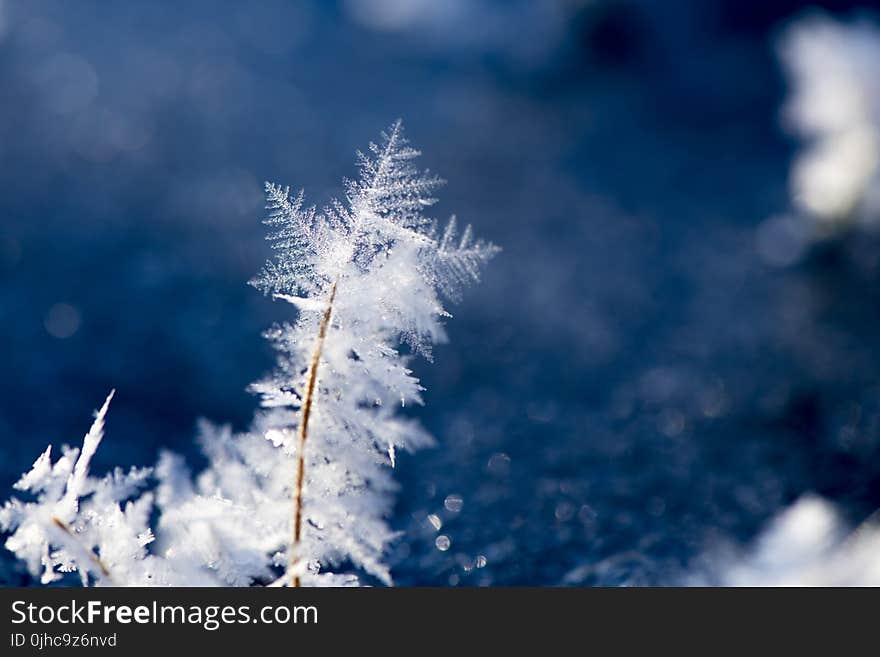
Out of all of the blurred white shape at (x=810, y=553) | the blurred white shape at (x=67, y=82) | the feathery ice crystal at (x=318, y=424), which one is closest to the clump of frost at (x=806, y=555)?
the blurred white shape at (x=810, y=553)

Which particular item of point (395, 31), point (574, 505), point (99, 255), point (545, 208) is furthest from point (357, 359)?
point (395, 31)

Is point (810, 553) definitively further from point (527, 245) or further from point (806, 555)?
point (527, 245)

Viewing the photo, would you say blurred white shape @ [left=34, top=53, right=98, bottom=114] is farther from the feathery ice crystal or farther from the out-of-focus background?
the feathery ice crystal

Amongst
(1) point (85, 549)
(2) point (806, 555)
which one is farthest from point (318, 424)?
(2) point (806, 555)


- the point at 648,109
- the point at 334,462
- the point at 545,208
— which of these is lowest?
the point at 334,462

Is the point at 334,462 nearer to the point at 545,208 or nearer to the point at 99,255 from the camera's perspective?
the point at 99,255
